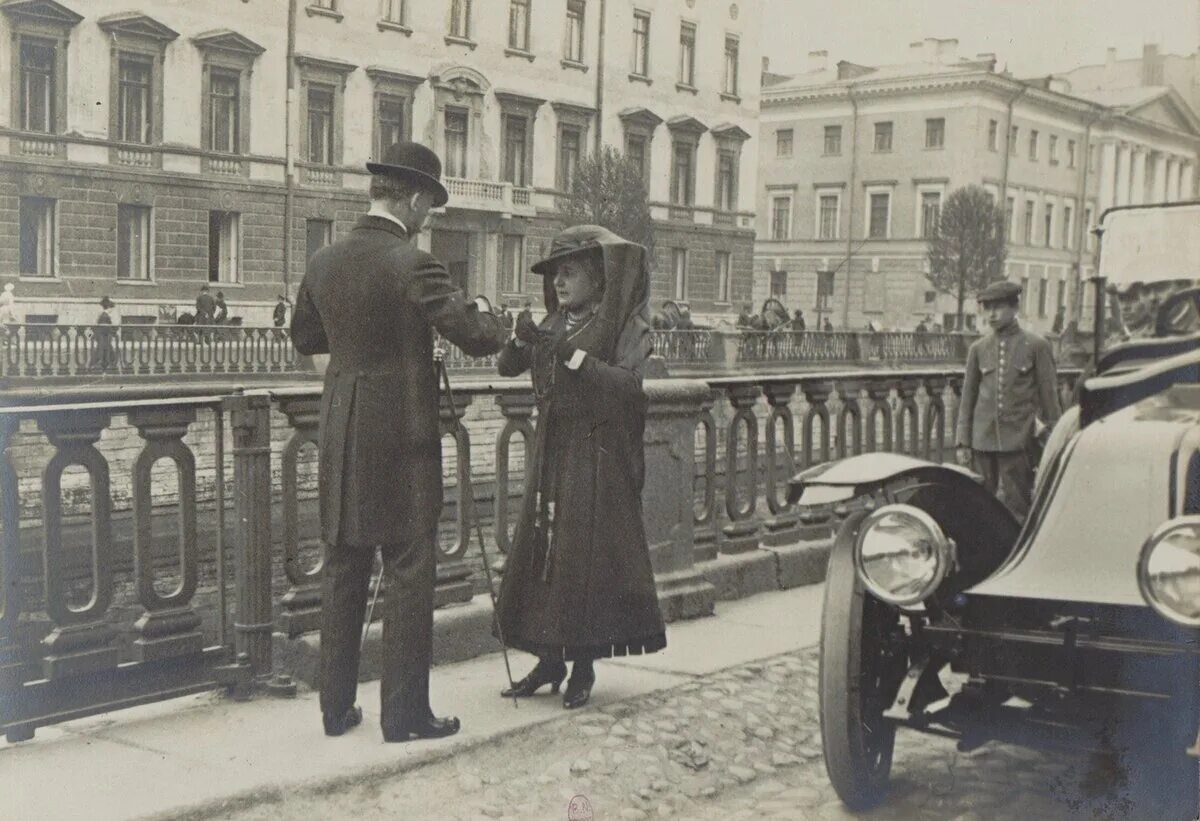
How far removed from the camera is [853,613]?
4.21 meters

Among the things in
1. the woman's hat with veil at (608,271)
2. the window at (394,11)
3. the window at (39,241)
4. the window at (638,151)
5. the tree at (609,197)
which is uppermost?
the window at (394,11)

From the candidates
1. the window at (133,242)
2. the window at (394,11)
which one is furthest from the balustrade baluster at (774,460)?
the window at (394,11)

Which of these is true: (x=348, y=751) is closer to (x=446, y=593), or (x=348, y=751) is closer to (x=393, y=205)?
(x=446, y=593)

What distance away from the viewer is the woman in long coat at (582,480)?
5.10 meters

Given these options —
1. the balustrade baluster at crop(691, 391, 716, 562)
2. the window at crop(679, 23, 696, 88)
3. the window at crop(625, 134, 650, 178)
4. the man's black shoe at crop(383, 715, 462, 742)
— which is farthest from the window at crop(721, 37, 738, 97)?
the man's black shoe at crop(383, 715, 462, 742)

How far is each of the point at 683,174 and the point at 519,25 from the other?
10319mm

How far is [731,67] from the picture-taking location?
4066 centimetres

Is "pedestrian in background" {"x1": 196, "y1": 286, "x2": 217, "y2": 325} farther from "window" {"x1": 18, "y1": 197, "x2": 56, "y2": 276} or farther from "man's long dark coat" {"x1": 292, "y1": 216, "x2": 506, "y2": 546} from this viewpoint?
"man's long dark coat" {"x1": 292, "y1": 216, "x2": 506, "y2": 546}

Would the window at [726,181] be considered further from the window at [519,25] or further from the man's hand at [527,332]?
the man's hand at [527,332]

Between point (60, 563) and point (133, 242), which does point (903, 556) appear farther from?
point (133, 242)

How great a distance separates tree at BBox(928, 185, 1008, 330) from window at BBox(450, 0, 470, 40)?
28790 millimetres

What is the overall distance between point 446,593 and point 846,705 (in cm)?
231

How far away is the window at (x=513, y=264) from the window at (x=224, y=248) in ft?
31.7

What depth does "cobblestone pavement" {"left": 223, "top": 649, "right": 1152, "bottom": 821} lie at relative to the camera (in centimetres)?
419
